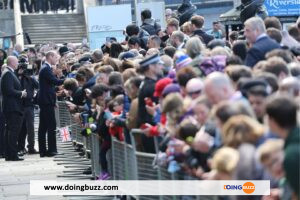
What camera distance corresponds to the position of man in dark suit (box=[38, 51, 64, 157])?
Answer: 81.0 feet

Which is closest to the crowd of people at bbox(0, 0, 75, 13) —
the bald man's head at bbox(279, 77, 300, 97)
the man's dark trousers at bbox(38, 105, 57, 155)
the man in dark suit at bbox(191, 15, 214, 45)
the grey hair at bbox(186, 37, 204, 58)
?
the man's dark trousers at bbox(38, 105, 57, 155)

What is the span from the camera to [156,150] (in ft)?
40.7

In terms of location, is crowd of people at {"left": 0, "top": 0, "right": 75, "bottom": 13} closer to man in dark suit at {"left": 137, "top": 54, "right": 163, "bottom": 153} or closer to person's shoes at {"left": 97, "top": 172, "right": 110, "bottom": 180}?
person's shoes at {"left": 97, "top": 172, "right": 110, "bottom": 180}

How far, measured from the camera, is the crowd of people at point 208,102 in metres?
7.99

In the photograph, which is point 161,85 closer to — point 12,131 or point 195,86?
point 195,86

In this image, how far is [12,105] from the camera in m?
24.9

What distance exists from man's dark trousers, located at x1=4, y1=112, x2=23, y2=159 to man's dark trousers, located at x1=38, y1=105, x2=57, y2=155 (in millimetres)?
471

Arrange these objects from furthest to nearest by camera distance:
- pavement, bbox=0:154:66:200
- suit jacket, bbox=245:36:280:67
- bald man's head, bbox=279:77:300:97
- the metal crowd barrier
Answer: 1. pavement, bbox=0:154:66:200
2. suit jacket, bbox=245:36:280:67
3. the metal crowd barrier
4. bald man's head, bbox=279:77:300:97

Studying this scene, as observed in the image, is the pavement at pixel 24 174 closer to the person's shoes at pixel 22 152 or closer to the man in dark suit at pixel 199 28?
the person's shoes at pixel 22 152

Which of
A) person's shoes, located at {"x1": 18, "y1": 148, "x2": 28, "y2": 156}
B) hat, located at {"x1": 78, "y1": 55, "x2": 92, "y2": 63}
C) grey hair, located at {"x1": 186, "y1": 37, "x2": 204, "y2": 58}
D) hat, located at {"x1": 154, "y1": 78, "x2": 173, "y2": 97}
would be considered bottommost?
person's shoes, located at {"x1": 18, "y1": 148, "x2": 28, "y2": 156}

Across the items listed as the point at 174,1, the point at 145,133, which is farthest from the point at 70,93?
the point at 174,1

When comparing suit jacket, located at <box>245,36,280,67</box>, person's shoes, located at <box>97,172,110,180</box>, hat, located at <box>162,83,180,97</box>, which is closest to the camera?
hat, located at <box>162,83,180,97</box>

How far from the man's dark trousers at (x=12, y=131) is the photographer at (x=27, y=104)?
70 cm

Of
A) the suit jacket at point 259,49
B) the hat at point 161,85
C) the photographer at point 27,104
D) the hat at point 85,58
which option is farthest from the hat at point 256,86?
the photographer at point 27,104
